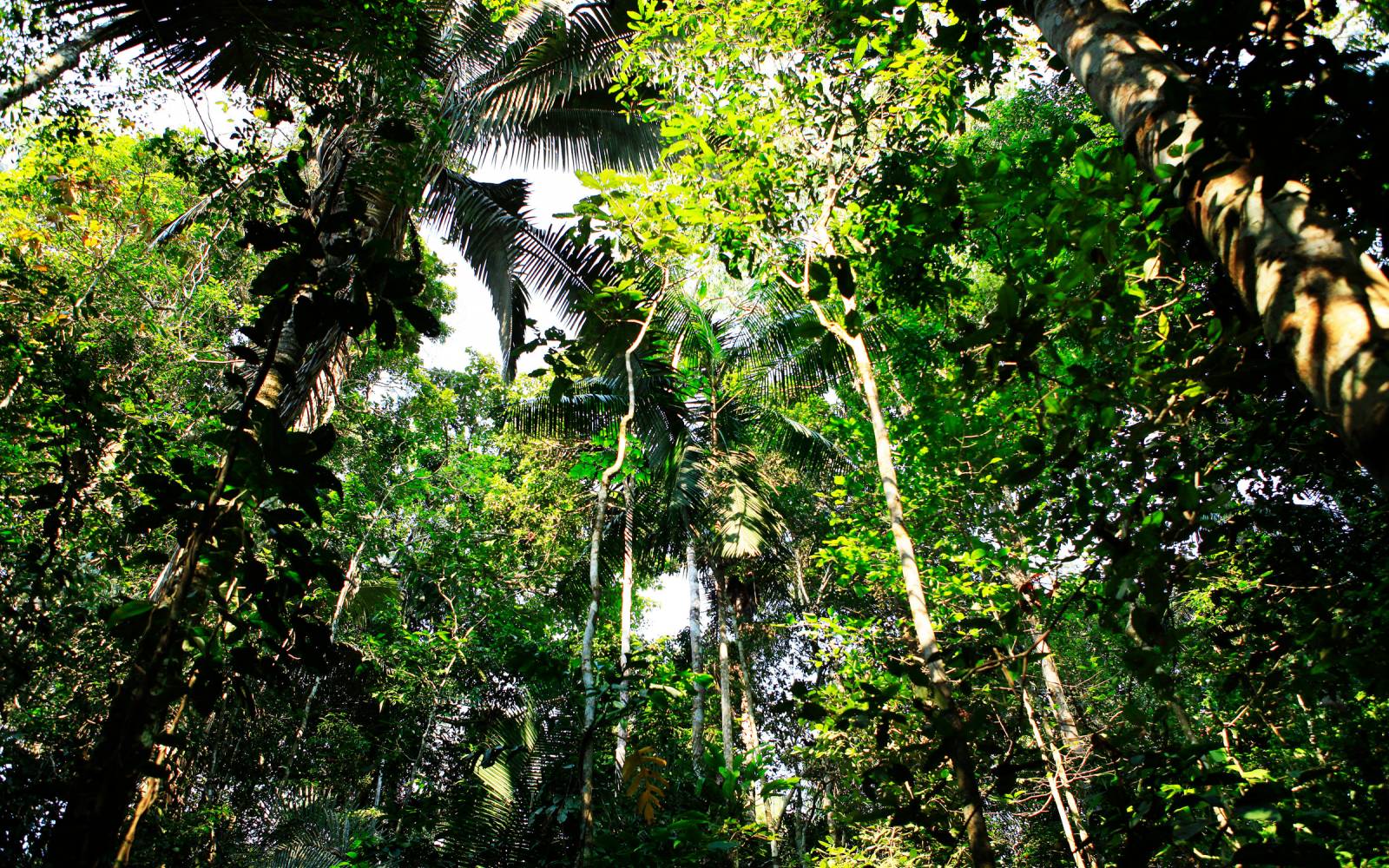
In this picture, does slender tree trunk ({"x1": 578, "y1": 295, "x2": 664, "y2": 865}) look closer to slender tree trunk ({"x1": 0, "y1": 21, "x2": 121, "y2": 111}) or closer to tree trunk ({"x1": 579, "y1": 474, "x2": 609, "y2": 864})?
tree trunk ({"x1": 579, "y1": 474, "x2": 609, "y2": 864})

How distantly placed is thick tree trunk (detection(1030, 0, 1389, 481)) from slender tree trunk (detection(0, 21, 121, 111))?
6.06m

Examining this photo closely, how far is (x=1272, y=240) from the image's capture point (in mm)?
1351

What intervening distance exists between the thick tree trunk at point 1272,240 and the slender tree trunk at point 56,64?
6.06 meters

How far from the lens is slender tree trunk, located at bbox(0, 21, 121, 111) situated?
4.81 meters

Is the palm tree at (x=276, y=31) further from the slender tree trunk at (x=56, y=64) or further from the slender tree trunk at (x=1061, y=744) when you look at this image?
the slender tree trunk at (x=1061, y=744)

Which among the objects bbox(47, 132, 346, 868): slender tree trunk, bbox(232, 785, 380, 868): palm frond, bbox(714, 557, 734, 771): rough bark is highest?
bbox(714, 557, 734, 771): rough bark

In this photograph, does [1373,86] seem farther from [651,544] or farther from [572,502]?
[572,502]

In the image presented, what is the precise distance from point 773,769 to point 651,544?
4070 millimetres

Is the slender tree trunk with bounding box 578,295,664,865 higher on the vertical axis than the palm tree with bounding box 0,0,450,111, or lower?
lower

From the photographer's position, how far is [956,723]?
1.75 metres

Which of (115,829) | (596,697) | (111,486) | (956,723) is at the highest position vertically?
(111,486)

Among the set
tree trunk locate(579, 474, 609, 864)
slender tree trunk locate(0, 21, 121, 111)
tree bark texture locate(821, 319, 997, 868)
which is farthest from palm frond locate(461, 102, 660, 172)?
tree bark texture locate(821, 319, 997, 868)

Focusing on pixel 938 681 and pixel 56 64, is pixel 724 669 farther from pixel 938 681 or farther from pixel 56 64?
pixel 56 64

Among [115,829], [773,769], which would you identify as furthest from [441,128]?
[773,769]
